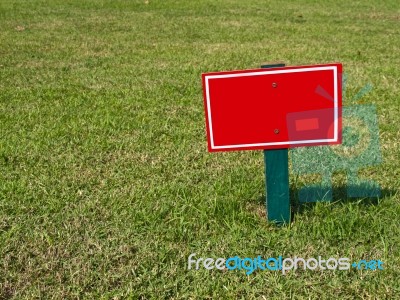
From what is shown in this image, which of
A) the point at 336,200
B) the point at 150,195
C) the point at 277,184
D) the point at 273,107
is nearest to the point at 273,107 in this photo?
the point at 273,107

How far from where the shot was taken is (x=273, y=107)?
7.64 ft

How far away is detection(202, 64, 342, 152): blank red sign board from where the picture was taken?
228cm

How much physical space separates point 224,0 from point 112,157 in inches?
430

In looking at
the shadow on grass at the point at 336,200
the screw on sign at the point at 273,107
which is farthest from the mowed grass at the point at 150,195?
the screw on sign at the point at 273,107

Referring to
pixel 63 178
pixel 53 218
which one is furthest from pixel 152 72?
pixel 53 218

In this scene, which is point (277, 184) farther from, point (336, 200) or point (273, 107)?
point (336, 200)

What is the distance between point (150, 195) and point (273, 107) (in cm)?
97

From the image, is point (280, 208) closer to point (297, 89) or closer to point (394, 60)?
point (297, 89)

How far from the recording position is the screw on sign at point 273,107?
7.47 feet

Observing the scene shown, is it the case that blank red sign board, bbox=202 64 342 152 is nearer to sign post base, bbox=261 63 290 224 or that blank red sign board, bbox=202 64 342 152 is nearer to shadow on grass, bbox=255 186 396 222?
sign post base, bbox=261 63 290 224

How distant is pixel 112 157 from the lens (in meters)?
3.52

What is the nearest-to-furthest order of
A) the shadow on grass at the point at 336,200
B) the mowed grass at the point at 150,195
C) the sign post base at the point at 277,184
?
the mowed grass at the point at 150,195 → the sign post base at the point at 277,184 → the shadow on grass at the point at 336,200

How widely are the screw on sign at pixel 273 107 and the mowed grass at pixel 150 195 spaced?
0.47m

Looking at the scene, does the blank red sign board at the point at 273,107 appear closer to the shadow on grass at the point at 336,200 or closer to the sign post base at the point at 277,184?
the sign post base at the point at 277,184
